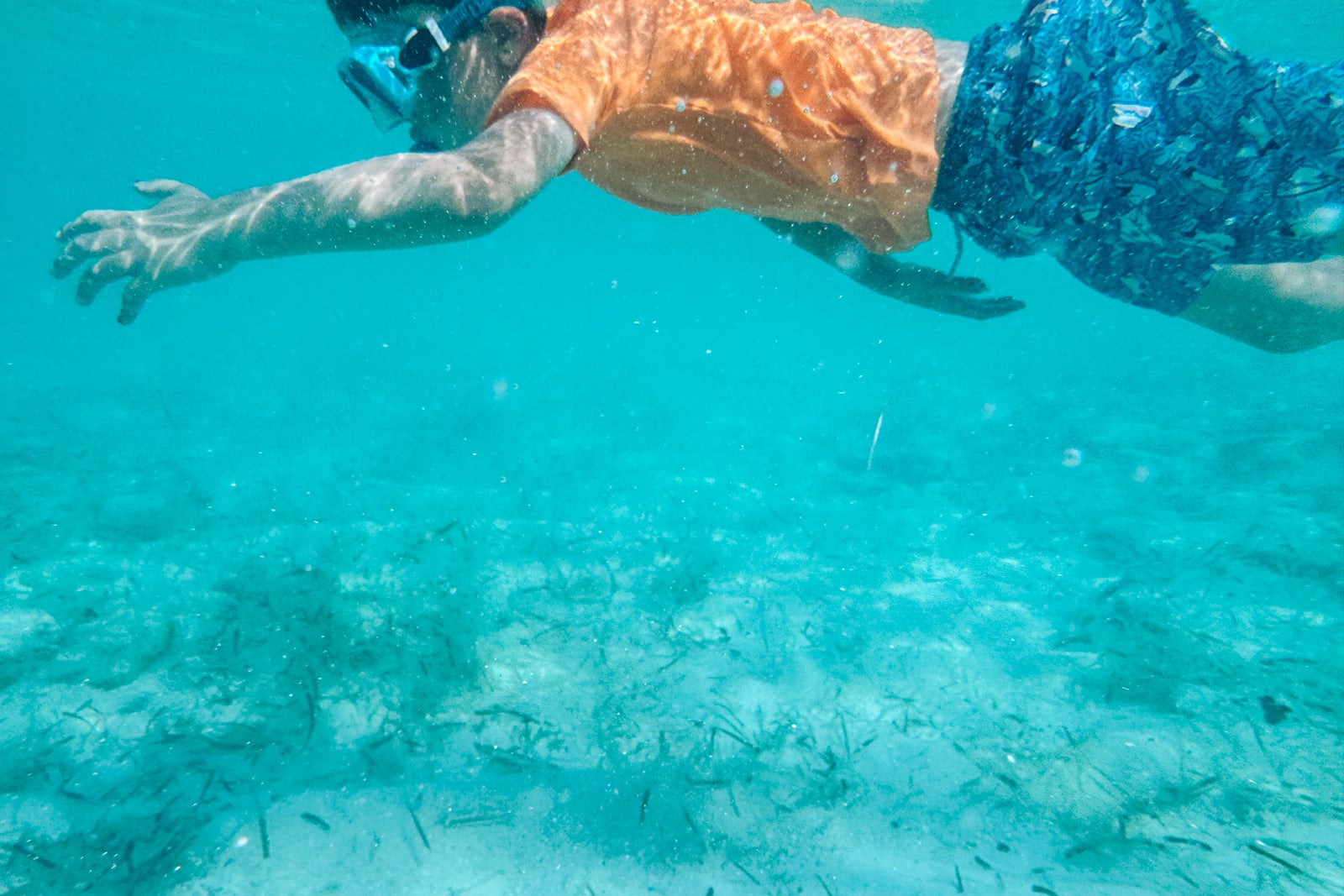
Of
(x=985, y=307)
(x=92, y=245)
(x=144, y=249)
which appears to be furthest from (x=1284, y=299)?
(x=92, y=245)

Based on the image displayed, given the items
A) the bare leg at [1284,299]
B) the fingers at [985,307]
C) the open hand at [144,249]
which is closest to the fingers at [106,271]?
the open hand at [144,249]

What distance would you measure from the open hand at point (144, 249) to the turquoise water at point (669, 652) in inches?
118

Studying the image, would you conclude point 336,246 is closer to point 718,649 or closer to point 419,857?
point 419,857

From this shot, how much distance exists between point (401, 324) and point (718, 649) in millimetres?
32201

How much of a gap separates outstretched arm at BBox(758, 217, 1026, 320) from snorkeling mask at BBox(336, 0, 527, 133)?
1.59 meters

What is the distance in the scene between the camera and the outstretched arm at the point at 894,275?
3027 mm

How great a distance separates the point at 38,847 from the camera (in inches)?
130

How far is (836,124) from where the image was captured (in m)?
1.97

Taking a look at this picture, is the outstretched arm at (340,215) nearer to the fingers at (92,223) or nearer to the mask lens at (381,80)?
the fingers at (92,223)

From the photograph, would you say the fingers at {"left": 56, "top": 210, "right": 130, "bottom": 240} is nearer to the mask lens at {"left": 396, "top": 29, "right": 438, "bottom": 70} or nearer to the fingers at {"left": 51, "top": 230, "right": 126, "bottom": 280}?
the fingers at {"left": 51, "top": 230, "right": 126, "bottom": 280}

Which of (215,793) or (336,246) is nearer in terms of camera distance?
(336,246)

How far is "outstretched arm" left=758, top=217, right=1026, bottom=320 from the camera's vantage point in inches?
119

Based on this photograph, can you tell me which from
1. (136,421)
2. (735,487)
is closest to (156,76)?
(136,421)

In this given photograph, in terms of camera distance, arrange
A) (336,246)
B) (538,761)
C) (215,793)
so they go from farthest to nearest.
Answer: (538,761) < (215,793) < (336,246)
